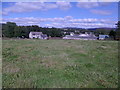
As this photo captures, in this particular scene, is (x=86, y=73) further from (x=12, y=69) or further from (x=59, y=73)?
(x=12, y=69)

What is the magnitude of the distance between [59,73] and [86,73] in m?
0.64

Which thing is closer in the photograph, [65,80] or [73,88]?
[73,88]

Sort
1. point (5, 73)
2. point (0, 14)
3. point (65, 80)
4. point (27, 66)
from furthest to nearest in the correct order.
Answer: point (27, 66)
point (5, 73)
point (65, 80)
point (0, 14)

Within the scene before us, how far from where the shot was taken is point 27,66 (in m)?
3.88

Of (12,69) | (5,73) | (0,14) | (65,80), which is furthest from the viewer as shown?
(12,69)

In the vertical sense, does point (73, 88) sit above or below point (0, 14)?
below

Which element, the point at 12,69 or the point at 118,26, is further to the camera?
the point at 12,69

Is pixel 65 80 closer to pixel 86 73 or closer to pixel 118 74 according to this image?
pixel 86 73

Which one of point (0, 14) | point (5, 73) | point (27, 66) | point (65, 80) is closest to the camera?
point (0, 14)

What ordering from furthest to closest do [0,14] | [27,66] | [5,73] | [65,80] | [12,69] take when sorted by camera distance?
[27,66]
[12,69]
[5,73]
[65,80]
[0,14]

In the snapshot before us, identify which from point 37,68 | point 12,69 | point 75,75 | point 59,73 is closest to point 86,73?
point 75,75

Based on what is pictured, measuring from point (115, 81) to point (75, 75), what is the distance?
0.86 meters

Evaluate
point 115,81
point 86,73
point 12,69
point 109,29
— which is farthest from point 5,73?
point 109,29

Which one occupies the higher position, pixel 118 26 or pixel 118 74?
pixel 118 26
